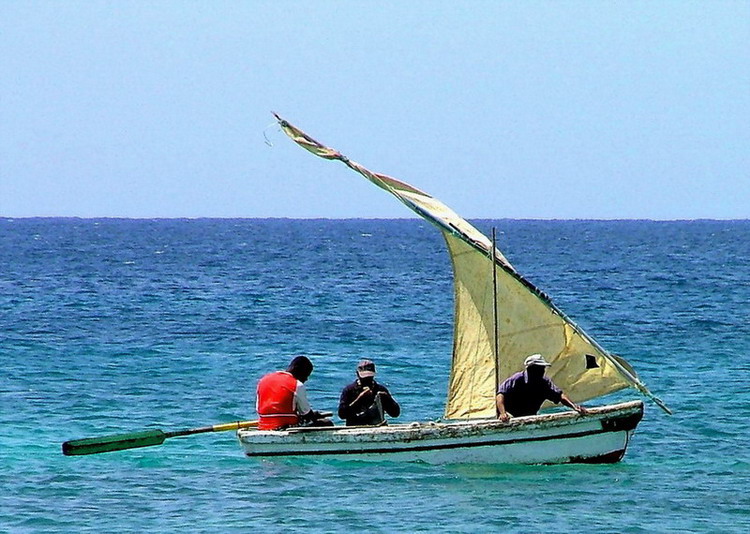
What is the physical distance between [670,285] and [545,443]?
47644 mm

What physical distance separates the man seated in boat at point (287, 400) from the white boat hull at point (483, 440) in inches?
8.4

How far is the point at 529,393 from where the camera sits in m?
17.3

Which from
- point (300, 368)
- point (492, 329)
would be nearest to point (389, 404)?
point (300, 368)

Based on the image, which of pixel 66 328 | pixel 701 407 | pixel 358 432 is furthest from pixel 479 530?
pixel 66 328

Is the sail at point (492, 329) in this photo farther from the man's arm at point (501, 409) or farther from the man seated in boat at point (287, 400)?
the man seated in boat at point (287, 400)

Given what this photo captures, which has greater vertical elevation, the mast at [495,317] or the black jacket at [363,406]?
the mast at [495,317]

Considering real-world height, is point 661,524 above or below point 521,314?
below

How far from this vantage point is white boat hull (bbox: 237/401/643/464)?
56.4 ft

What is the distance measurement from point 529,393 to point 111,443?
540 centimetres

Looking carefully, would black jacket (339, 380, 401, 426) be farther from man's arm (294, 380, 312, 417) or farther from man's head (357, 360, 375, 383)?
man's arm (294, 380, 312, 417)

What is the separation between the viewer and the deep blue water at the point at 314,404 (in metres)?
15.5

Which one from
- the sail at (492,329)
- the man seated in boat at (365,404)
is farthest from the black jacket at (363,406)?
the sail at (492,329)

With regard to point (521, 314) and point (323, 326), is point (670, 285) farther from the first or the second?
point (521, 314)

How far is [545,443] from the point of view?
17.3 m
